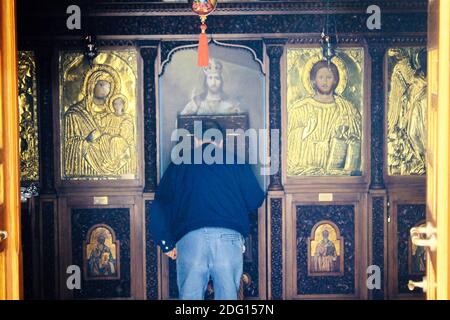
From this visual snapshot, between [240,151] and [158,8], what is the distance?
1.32m

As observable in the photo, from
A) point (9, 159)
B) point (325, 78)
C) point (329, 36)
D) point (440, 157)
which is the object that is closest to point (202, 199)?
point (325, 78)

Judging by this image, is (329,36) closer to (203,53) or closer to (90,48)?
(203,53)

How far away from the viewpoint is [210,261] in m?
5.90

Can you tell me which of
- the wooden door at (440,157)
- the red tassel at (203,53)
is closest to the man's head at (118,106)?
the red tassel at (203,53)

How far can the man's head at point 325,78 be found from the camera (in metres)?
6.82

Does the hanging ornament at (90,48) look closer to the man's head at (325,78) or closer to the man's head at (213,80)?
the man's head at (213,80)

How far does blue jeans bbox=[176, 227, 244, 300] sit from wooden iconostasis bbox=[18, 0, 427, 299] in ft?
2.96

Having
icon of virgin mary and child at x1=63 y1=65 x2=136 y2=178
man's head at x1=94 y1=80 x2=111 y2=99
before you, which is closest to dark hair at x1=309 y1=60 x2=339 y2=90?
icon of virgin mary and child at x1=63 y1=65 x2=136 y2=178

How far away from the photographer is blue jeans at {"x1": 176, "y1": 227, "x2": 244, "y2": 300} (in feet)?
19.2

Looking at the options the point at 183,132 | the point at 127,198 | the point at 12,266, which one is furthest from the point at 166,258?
the point at 12,266

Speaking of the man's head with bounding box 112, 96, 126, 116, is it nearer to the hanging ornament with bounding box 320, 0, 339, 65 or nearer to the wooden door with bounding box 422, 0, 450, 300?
the hanging ornament with bounding box 320, 0, 339, 65

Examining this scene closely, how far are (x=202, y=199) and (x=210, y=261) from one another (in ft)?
1.44

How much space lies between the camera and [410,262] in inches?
270

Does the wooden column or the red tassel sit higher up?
the red tassel
